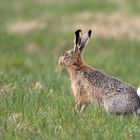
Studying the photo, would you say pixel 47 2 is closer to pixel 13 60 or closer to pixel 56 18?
pixel 56 18

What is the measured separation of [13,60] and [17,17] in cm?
845

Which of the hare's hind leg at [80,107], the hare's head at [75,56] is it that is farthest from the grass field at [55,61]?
the hare's head at [75,56]

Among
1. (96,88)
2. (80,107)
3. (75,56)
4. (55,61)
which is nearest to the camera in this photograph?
(96,88)

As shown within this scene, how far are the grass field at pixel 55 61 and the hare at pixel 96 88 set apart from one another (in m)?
0.18

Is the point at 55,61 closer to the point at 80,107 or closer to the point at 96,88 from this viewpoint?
the point at 80,107

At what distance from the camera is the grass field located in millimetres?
7746

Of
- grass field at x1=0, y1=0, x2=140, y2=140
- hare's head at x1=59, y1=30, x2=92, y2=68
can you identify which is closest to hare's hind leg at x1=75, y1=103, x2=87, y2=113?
grass field at x1=0, y1=0, x2=140, y2=140

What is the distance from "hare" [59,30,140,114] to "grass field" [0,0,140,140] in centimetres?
18

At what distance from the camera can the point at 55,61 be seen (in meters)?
17.0

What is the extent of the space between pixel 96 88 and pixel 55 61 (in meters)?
8.08

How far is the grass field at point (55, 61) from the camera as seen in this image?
7.75m

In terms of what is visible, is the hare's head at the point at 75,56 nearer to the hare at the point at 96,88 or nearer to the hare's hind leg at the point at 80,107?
the hare at the point at 96,88

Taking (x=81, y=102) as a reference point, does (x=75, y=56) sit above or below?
above

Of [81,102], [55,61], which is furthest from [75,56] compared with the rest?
[55,61]
